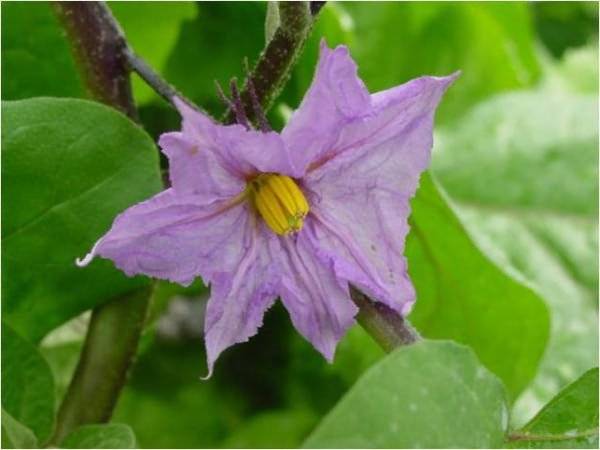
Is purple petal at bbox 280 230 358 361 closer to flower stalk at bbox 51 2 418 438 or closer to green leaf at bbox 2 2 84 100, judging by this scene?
flower stalk at bbox 51 2 418 438

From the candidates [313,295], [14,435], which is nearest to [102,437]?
[14,435]

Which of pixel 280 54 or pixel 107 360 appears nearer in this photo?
pixel 280 54

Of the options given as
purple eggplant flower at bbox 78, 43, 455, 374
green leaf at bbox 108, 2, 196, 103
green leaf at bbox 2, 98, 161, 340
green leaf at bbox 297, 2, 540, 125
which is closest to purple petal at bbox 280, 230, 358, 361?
purple eggplant flower at bbox 78, 43, 455, 374

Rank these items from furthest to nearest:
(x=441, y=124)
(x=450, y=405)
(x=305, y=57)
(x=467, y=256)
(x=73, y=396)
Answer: (x=441, y=124) < (x=305, y=57) < (x=467, y=256) < (x=73, y=396) < (x=450, y=405)

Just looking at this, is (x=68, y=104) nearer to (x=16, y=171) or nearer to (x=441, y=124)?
(x=16, y=171)

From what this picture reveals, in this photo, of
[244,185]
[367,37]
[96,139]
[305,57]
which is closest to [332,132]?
[244,185]

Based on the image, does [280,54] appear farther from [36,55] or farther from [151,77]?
[36,55]
